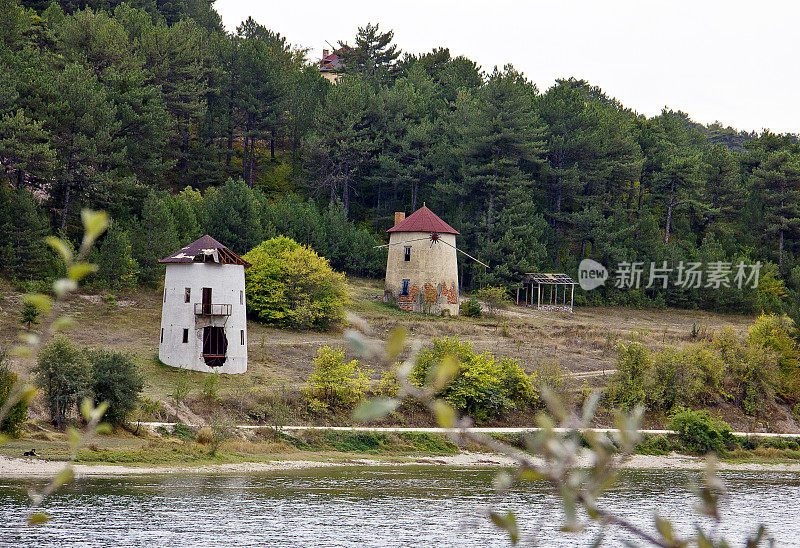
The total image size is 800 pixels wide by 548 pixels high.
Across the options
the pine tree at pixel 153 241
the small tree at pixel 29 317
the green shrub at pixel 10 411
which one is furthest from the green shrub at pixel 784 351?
the green shrub at pixel 10 411

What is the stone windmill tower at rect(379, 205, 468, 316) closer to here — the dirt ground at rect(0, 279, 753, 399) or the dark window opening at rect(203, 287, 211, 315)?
the dirt ground at rect(0, 279, 753, 399)

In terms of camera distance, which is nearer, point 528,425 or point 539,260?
point 528,425

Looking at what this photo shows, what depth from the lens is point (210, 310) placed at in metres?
43.4

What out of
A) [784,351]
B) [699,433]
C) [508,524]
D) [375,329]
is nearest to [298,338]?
[375,329]

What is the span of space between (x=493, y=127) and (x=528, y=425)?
1473 inches

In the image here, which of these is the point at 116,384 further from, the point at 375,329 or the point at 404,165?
the point at 404,165

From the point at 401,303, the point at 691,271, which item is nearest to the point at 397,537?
the point at 401,303

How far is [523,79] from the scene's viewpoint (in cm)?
9525

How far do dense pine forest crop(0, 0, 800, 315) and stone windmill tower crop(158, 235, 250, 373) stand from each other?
56.3 ft

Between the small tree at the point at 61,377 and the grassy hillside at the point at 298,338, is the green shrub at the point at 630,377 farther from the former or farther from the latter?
the small tree at the point at 61,377

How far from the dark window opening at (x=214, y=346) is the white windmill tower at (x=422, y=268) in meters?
23.1

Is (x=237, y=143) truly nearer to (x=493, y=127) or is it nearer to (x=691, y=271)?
(x=493, y=127)

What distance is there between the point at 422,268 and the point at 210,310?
2519 cm

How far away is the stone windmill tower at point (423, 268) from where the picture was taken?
6575 centimetres
